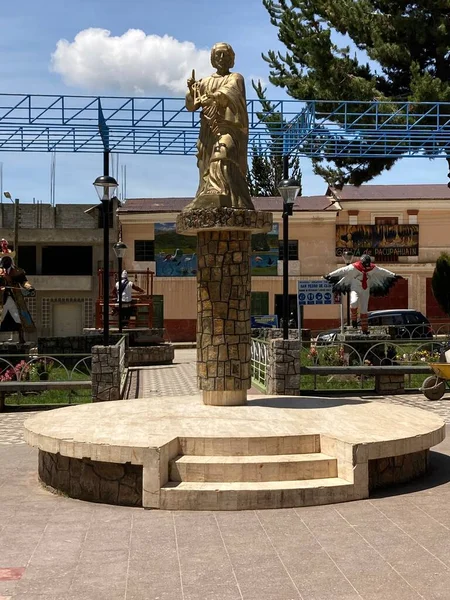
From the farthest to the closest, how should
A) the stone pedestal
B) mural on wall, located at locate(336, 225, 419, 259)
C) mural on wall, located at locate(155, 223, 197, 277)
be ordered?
1. mural on wall, located at locate(155, 223, 197, 277)
2. mural on wall, located at locate(336, 225, 419, 259)
3. the stone pedestal

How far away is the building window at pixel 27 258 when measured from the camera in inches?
1467

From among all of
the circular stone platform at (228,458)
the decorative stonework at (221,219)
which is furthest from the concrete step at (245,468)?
the decorative stonework at (221,219)

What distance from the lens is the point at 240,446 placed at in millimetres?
7652

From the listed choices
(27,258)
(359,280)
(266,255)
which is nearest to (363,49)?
(359,280)

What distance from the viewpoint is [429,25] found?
77.6 feet

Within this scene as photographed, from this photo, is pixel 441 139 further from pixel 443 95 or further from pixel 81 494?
pixel 81 494

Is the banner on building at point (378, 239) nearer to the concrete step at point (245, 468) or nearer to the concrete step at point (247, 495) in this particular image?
the concrete step at point (245, 468)

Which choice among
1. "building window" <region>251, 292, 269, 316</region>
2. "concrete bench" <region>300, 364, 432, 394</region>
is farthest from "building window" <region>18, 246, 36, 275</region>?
"concrete bench" <region>300, 364, 432, 394</region>

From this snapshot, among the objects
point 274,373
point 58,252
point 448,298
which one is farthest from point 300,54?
point 58,252

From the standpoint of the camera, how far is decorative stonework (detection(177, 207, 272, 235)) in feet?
30.0

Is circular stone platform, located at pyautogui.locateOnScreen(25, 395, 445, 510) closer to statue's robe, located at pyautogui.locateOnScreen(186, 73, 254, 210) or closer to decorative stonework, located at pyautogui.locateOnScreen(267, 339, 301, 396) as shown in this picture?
statue's robe, located at pyautogui.locateOnScreen(186, 73, 254, 210)

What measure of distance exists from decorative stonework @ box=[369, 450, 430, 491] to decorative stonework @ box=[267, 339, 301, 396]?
20.5 feet

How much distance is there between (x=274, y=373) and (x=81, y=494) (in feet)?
24.1

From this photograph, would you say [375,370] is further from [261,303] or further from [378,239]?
[378,239]
